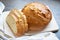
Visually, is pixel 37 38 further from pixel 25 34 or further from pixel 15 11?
pixel 15 11

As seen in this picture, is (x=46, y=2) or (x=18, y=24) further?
(x=46, y=2)

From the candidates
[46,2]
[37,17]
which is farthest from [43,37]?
[46,2]

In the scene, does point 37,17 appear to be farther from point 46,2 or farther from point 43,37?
point 46,2

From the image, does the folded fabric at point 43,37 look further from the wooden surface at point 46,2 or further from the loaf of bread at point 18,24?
the wooden surface at point 46,2

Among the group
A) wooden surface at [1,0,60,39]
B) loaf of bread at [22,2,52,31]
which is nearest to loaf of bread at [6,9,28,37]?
loaf of bread at [22,2,52,31]

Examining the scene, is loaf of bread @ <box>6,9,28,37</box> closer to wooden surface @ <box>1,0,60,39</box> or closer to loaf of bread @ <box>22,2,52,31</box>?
loaf of bread @ <box>22,2,52,31</box>

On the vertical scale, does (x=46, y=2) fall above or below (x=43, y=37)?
above

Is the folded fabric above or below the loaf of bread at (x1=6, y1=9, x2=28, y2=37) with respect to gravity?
below

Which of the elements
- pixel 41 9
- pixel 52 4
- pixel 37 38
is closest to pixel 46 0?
pixel 52 4

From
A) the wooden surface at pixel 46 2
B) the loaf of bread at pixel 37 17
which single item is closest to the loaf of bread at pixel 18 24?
the loaf of bread at pixel 37 17
